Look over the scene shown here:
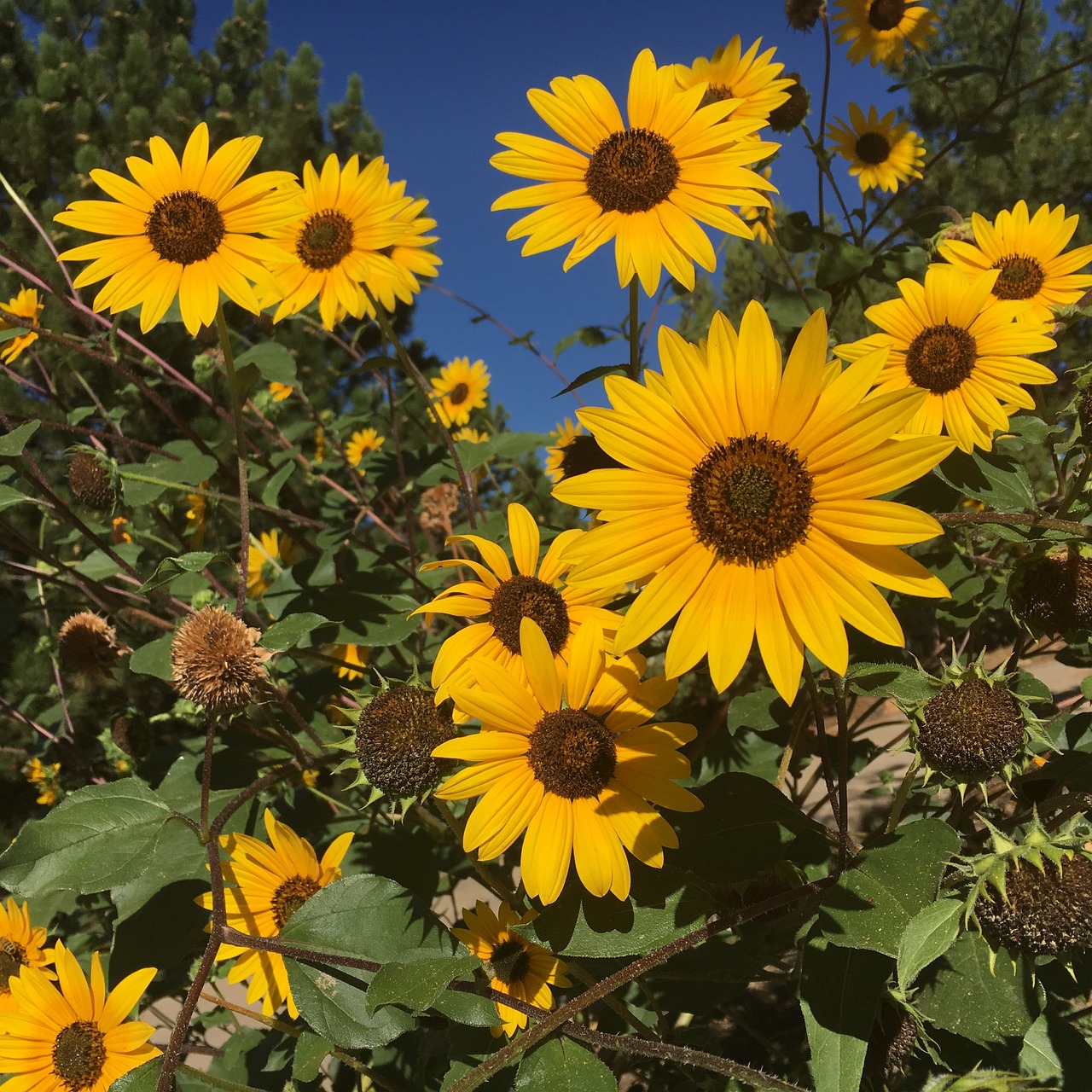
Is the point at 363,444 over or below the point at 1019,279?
over

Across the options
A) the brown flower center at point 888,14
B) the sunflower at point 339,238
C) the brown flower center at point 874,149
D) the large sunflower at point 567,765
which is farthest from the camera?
the brown flower center at point 874,149

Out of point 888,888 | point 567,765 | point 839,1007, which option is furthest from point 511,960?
point 888,888

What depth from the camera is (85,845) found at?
1.50m

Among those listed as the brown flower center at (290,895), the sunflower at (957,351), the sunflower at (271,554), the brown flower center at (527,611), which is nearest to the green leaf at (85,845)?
the brown flower center at (290,895)

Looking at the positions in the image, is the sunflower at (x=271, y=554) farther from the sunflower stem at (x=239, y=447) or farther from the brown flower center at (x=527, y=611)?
the brown flower center at (x=527, y=611)

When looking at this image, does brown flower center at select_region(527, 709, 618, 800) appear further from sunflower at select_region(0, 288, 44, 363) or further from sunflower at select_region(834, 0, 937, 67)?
sunflower at select_region(834, 0, 937, 67)

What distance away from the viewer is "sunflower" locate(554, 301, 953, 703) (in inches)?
40.7

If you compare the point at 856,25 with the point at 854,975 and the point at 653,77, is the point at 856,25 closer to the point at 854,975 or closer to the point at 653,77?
the point at 653,77

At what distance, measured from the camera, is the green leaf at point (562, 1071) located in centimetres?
115

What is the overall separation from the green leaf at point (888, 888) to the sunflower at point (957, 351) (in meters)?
0.73

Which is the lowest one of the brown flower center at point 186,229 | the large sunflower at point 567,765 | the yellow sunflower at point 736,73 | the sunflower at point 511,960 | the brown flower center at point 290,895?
the sunflower at point 511,960

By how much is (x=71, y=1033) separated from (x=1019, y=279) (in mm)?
2566

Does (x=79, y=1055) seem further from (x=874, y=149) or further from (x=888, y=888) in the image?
(x=874, y=149)

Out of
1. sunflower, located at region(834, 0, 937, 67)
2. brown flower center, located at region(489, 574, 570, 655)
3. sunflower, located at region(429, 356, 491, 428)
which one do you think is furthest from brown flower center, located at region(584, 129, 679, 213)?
sunflower, located at region(429, 356, 491, 428)
